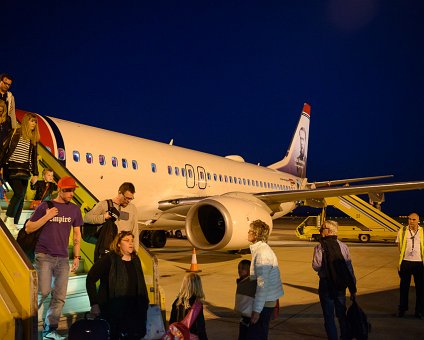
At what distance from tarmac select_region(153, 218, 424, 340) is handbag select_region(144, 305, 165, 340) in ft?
3.97

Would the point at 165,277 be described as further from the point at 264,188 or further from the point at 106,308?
the point at 264,188

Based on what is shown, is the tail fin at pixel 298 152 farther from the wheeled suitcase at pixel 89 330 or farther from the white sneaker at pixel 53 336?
the wheeled suitcase at pixel 89 330

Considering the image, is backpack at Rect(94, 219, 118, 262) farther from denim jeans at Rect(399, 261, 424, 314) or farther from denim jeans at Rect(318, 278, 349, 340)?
denim jeans at Rect(399, 261, 424, 314)

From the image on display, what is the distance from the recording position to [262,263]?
3.51 m

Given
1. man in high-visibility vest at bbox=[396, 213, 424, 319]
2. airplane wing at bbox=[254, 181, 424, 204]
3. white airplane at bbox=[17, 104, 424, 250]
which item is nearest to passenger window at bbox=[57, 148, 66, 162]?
white airplane at bbox=[17, 104, 424, 250]

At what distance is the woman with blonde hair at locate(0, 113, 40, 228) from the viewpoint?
531cm

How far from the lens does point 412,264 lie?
5949mm

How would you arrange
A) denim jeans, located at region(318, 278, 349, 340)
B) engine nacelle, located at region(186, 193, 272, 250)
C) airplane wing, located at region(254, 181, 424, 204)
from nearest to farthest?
denim jeans, located at region(318, 278, 349, 340), engine nacelle, located at region(186, 193, 272, 250), airplane wing, located at region(254, 181, 424, 204)

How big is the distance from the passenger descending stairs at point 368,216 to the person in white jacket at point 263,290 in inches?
637

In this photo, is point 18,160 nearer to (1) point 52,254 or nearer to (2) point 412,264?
(1) point 52,254

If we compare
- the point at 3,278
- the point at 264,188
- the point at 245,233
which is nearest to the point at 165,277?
the point at 245,233

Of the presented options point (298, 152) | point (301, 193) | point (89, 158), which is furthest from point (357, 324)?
point (298, 152)

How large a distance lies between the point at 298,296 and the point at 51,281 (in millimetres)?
4190

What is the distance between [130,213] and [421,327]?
148 inches
